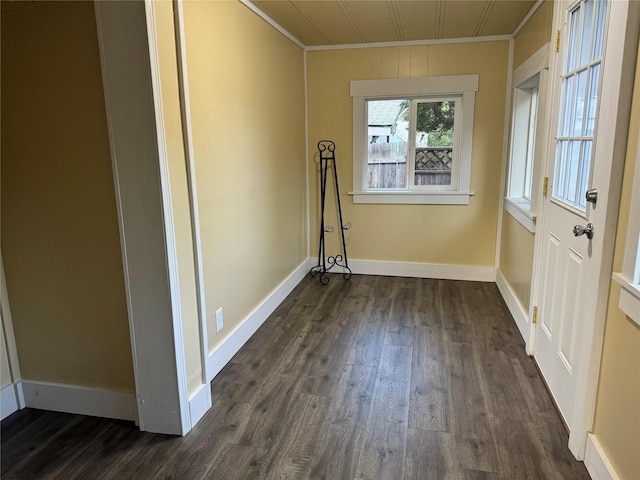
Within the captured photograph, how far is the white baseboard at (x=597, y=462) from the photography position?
5.14 ft

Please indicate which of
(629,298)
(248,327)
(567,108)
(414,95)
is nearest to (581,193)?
(567,108)

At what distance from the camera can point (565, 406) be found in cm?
204

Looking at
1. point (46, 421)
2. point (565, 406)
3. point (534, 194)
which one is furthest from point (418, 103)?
point (46, 421)

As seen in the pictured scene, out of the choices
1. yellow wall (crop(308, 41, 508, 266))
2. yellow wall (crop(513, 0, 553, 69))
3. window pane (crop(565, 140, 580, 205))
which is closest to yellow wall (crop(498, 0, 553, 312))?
yellow wall (crop(513, 0, 553, 69))

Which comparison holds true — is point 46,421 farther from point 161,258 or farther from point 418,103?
point 418,103

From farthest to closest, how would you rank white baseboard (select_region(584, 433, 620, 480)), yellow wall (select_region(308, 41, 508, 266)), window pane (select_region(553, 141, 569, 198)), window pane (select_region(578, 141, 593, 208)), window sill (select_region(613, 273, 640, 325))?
yellow wall (select_region(308, 41, 508, 266))
window pane (select_region(553, 141, 569, 198))
window pane (select_region(578, 141, 593, 208))
white baseboard (select_region(584, 433, 620, 480))
window sill (select_region(613, 273, 640, 325))

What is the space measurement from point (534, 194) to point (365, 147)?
187 centimetres

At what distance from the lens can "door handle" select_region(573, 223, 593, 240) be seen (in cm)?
175

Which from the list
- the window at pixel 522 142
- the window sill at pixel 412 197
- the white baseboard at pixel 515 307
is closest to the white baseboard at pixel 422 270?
the white baseboard at pixel 515 307

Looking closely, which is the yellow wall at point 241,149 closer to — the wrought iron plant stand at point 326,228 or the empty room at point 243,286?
the empty room at point 243,286

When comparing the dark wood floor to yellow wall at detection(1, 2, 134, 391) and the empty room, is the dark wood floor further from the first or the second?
yellow wall at detection(1, 2, 134, 391)

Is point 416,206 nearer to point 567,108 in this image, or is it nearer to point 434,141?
point 434,141

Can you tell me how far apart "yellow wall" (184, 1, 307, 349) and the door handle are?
1824 millimetres

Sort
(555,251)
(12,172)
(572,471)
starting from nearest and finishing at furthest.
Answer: (572,471)
(12,172)
(555,251)
